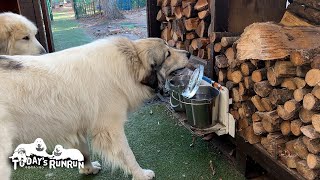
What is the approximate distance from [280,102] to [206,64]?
114cm

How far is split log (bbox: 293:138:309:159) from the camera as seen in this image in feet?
5.95

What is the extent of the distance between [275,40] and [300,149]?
752mm

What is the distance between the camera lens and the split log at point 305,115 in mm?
1718

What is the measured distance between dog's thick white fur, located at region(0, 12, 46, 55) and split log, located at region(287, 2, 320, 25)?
8.83ft

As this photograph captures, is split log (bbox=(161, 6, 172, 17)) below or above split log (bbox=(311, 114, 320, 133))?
above

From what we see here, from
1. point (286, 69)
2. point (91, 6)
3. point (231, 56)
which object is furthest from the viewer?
point (91, 6)

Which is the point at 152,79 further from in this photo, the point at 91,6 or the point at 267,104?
the point at 91,6

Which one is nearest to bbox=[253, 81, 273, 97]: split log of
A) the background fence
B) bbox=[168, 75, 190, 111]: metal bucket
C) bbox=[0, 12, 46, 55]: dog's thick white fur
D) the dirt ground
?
bbox=[168, 75, 190, 111]: metal bucket

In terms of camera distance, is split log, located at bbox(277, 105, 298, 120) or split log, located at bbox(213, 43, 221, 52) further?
split log, located at bbox(213, 43, 221, 52)

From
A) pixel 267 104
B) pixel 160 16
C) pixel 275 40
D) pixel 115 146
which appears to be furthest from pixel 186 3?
pixel 115 146

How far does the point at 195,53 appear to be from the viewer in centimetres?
328

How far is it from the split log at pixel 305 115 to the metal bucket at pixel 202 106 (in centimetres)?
83

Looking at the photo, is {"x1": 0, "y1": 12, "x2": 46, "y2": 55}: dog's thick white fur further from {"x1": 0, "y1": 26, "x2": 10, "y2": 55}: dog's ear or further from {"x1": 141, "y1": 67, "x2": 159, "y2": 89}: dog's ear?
{"x1": 141, "y1": 67, "x2": 159, "y2": 89}: dog's ear

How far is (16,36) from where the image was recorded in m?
2.82
